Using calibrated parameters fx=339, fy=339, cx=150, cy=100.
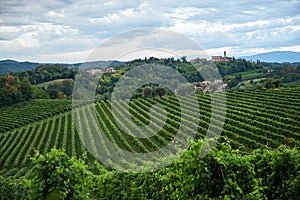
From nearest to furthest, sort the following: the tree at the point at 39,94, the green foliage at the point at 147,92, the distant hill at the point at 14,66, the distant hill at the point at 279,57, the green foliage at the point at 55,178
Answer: the green foliage at the point at 55,178 → the green foliage at the point at 147,92 → the tree at the point at 39,94 → the distant hill at the point at 279,57 → the distant hill at the point at 14,66

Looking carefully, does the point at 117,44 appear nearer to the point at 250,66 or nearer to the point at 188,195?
the point at 188,195

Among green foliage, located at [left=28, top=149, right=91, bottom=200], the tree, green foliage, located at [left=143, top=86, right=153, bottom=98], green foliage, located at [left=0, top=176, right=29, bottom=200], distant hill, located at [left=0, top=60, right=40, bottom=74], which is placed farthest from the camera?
distant hill, located at [left=0, top=60, right=40, bottom=74]

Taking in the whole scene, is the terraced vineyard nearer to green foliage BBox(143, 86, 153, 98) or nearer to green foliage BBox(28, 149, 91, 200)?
green foliage BBox(143, 86, 153, 98)

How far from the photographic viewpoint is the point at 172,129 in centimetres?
2803

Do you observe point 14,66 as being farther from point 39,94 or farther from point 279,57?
point 279,57

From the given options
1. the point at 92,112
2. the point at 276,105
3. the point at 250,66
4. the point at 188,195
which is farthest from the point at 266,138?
the point at 250,66

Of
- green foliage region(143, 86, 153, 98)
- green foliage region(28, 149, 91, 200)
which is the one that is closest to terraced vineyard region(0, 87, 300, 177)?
green foliage region(143, 86, 153, 98)

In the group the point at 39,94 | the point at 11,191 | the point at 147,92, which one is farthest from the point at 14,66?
the point at 11,191

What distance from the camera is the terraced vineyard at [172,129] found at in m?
23.8

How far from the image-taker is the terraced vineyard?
78.1 feet

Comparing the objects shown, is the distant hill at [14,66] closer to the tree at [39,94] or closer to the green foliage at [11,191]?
the tree at [39,94]

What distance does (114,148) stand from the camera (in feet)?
80.2

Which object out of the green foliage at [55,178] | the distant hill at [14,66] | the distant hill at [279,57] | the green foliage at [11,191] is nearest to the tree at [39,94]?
the green foliage at [11,191]

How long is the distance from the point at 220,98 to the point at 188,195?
34.6 m
